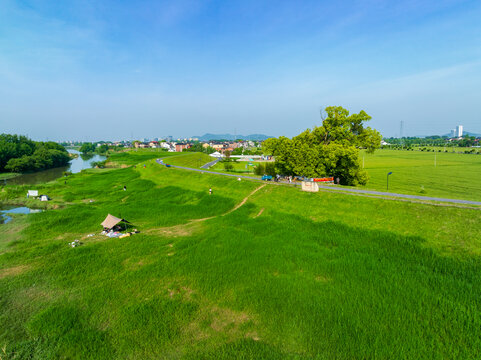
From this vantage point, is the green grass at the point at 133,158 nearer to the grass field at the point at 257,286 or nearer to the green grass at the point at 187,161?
the green grass at the point at 187,161

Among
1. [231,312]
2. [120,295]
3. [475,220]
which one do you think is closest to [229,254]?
[231,312]

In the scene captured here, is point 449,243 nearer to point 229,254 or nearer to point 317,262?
point 317,262

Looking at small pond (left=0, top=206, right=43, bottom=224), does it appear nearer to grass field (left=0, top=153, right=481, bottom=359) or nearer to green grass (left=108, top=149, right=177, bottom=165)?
grass field (left=0, top=153, right=481, bottom=359)

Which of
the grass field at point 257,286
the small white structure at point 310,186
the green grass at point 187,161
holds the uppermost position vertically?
the green grass at point 187,161

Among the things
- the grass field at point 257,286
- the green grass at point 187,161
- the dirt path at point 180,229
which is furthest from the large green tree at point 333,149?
the green grass at point 187,161

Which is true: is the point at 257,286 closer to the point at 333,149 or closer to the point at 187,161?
the point at 333,149

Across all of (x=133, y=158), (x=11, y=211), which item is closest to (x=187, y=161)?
(x=133, y=158)

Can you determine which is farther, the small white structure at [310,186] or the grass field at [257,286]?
the small white structure at [310,186]
